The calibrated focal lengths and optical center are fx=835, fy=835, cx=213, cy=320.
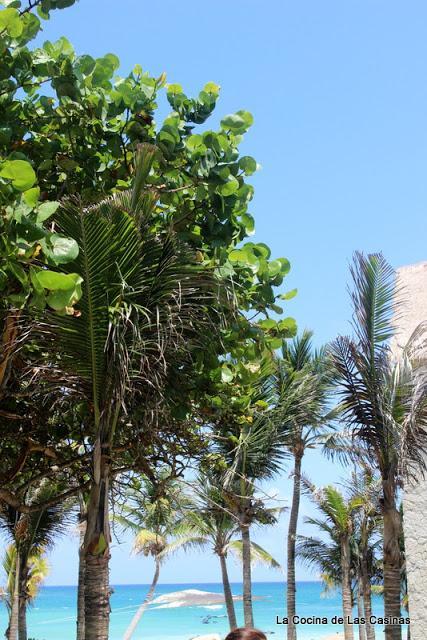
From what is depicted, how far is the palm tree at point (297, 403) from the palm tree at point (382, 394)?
6.10m

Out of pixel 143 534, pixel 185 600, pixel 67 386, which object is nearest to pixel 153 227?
pixel 67 386

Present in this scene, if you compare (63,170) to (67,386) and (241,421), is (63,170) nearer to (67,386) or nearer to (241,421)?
(67,386)

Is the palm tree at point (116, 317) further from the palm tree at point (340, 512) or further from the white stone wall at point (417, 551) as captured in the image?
the palm tree at point (340, 512)

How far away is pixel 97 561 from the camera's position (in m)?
5.70

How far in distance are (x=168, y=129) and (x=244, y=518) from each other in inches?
603

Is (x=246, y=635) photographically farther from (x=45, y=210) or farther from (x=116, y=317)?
(x=116, y=317)

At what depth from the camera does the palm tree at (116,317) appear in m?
5.39

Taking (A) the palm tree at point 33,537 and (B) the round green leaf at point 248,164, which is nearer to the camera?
(B) the round green leaf at point 248,164

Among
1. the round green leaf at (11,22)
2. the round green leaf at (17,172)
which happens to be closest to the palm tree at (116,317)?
the round green leaf at (11,22)

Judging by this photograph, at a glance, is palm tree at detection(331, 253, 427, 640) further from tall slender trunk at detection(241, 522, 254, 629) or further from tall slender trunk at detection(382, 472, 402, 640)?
tall slender trunk at detection(241, 522, 254, 629)

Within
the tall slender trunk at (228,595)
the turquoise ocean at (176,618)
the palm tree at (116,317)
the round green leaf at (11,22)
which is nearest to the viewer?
the round green leaf at (11,22)

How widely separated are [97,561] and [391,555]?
217 inches

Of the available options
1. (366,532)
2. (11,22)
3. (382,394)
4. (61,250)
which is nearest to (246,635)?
(61,250)

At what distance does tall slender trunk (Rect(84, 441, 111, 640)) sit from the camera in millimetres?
5641
